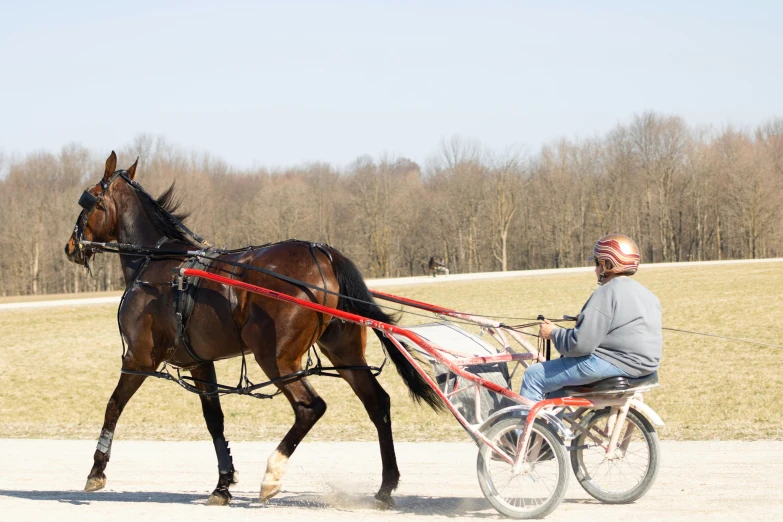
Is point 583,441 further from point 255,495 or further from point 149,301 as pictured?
point 149,301

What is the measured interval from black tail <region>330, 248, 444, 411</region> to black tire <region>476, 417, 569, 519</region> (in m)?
1.05

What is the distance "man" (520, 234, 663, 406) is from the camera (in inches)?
218

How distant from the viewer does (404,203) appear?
67.9 meters

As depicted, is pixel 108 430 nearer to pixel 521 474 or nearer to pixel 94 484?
pixel 94 484

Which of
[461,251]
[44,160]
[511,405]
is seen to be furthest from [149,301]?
[44,160]

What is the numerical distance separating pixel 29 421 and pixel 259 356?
30.2 ft

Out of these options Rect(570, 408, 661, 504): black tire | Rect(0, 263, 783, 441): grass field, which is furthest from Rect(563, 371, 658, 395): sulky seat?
Rect(0, 263, 783, 441): grass field

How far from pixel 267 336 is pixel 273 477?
105 cm

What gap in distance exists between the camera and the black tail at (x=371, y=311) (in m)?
6.86

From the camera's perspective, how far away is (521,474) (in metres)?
5.70

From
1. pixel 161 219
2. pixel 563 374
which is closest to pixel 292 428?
pixel 563 374

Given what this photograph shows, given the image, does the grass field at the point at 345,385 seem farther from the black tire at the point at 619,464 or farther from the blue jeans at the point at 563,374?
the blue jeans at the point at 563,374

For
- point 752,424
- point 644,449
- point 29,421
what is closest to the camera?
point 644,449

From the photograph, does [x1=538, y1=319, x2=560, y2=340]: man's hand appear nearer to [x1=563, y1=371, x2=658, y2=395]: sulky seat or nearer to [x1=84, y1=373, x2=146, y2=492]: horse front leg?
[x1=563, y1=371, x2=658, y2=395]: sulky seat
